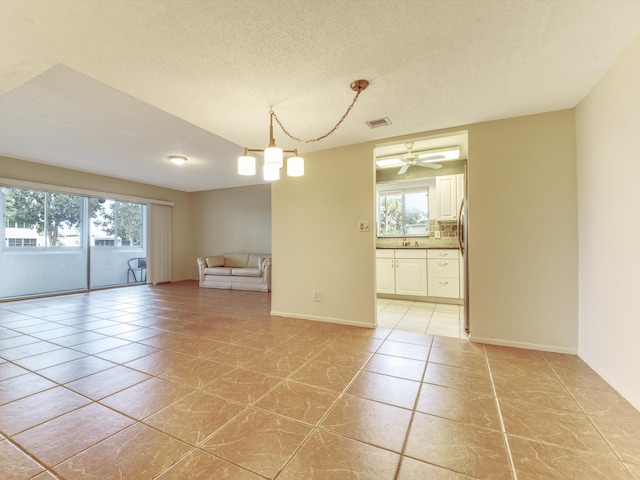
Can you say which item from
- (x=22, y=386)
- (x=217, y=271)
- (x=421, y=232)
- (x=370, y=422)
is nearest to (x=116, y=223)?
(x=217, y=271)

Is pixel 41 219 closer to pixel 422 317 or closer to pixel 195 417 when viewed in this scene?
pixel 195 417

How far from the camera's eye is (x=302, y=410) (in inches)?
64.7

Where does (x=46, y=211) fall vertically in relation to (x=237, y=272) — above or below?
above

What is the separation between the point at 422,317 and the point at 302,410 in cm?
254

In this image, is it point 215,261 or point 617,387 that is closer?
point 617,387

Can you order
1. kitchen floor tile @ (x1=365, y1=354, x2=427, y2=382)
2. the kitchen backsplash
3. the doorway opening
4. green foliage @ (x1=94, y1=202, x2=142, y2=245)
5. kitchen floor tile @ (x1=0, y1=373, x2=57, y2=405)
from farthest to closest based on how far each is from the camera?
1. green foliage @ (x1=94, y1=202, x2=142, y2=245)
2. the kitchen backsplash
3. the doorway opening
4. kitchen floor tile @ (x1=365, y1=354, x2=427, y2=382)
5. kitchen floor tile @ (x1=0, y1=373, x2=57, y2=405)

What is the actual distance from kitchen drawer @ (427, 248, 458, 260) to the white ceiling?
2.16 meters

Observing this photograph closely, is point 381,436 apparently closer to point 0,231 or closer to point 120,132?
point 120,132

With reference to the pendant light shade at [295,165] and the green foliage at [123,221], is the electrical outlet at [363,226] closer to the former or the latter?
the pendant light shade at [295,165]

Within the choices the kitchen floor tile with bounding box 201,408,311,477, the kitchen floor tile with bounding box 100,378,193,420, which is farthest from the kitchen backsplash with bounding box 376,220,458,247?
the kitchen floor tile with bounding box 100,378,193,420

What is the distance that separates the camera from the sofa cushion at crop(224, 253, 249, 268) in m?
6.97

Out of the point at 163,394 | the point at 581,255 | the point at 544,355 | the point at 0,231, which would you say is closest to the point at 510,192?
the point at 581,255

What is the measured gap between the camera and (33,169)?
489cm

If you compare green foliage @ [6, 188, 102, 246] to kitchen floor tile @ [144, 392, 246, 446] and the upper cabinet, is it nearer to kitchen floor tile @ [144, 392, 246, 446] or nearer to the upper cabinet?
kitchen floor tile @ [144, 392, 246, 446]
